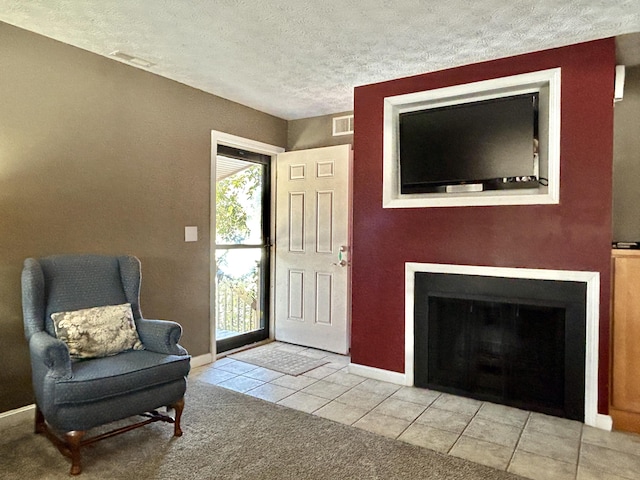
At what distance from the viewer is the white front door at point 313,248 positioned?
4203mm

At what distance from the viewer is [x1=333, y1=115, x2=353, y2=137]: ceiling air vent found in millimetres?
4328

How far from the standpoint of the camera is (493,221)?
3.02m

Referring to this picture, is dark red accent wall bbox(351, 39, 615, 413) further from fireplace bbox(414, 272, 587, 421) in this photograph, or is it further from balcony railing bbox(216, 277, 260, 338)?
balcony railing bbox(216, 277, 260, 338)

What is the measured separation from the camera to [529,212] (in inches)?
114

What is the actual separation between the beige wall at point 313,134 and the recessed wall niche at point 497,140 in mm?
990

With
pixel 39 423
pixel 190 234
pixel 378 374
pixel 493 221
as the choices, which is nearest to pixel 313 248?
pixel 190 234

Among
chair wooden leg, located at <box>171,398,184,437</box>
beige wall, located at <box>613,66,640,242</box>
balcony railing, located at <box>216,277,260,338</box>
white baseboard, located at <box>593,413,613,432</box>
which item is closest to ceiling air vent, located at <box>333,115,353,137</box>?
balcony railing, located at <box>216,277,260,338</box>

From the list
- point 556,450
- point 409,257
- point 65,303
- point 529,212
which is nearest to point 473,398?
point 556,450

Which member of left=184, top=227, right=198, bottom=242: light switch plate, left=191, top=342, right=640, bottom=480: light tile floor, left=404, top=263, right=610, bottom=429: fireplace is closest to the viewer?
left=191, top=342, right=640, bottom=480: light tile floor

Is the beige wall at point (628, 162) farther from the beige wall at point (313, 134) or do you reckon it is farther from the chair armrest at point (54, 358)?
the chair armrest at point (54, 358)

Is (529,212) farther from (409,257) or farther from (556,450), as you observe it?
(556,450)

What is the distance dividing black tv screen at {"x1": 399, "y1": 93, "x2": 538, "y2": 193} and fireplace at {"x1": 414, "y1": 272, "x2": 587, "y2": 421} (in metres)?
0.73

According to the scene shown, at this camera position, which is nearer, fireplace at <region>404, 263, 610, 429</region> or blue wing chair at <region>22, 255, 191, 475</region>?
blue wing chair at <region>22, 255, 191, 475</region>

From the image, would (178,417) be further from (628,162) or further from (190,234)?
(628,162)
